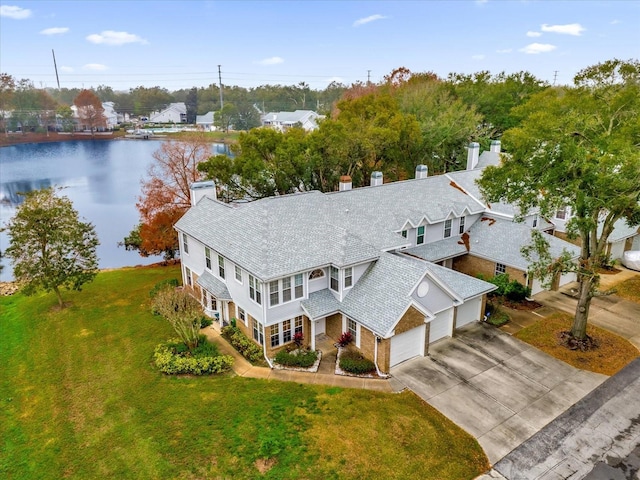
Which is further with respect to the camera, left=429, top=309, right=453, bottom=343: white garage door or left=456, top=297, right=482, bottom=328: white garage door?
left=456, top=297, right=482, bottom=328: white garage door

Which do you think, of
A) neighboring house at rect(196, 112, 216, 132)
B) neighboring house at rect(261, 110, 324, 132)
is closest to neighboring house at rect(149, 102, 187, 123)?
neighboring house at rect(196, 112, 216, 132)

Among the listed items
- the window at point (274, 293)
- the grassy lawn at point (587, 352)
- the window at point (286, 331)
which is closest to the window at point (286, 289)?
the window at point (274, 293)

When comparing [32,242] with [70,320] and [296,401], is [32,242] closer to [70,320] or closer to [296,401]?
[70,320]

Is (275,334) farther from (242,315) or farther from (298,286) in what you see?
(242,315)

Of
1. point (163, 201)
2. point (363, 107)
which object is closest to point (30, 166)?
point (163, 201)

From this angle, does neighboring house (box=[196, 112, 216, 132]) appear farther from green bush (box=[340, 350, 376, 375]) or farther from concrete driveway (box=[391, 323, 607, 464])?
concrete driveway (box=[391, 323, 607, 464])
